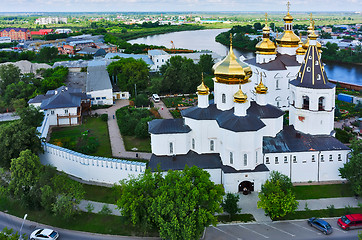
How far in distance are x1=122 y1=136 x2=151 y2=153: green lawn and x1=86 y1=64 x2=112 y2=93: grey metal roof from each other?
33.5 ft

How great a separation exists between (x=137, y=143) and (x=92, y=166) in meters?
5.21

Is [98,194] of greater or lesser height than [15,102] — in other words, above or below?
below

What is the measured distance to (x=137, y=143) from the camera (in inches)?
912

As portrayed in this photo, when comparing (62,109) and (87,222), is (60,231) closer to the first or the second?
(87,222)

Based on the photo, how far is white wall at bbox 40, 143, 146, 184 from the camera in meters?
17.6

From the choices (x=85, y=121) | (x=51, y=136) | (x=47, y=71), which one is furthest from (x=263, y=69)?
(x=47, y=71)

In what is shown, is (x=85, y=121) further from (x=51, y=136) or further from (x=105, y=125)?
(x=51, y=136)

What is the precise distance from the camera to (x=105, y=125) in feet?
88.6

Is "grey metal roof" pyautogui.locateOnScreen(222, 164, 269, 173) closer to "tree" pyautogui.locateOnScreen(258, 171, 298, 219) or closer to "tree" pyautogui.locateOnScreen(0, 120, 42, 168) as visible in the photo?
"tree" pyautogui.locateOnScreen(258, 171, 298, 219)

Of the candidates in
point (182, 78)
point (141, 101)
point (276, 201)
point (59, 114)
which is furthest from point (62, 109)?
point (276, 201)

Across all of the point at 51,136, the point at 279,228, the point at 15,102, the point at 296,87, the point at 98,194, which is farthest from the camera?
the point at 15,102

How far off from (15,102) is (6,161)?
41.8ft

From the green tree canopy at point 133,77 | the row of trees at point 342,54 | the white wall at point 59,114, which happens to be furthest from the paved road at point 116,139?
the row of trees at point 342,54

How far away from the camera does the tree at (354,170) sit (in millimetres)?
15859
